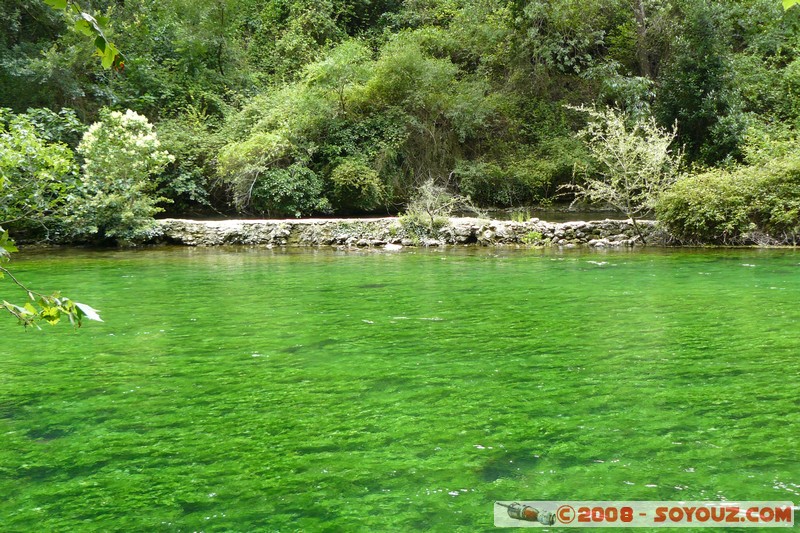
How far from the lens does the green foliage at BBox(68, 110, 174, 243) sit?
18.0 m

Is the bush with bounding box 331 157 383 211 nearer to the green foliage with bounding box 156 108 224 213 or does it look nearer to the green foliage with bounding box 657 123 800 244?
the green foliage with bounding box 156 108 224 213

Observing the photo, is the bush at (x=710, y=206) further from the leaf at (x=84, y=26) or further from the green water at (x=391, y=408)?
the leaf at (x=84, y=26)

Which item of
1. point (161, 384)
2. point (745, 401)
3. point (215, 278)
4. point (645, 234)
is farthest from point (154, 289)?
point (645, 234)

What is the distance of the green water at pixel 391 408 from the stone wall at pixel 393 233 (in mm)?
8651

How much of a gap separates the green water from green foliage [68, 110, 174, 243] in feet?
31.2

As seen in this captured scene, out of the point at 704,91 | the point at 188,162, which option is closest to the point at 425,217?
the point at 188,162

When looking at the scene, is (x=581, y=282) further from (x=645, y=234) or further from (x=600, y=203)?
(x=600, y=203)

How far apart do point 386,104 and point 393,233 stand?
6286 mm

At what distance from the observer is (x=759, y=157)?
57.2ft

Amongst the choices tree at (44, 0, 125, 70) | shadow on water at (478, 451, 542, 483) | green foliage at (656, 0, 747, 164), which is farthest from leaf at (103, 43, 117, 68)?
green foliage at (656, 0, 747, 164)

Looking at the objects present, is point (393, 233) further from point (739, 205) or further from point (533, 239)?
point (739, 205)

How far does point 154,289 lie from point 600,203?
16589 mm

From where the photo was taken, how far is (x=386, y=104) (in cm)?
2330

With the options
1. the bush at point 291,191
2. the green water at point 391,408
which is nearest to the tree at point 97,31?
the green water at point 391,408
